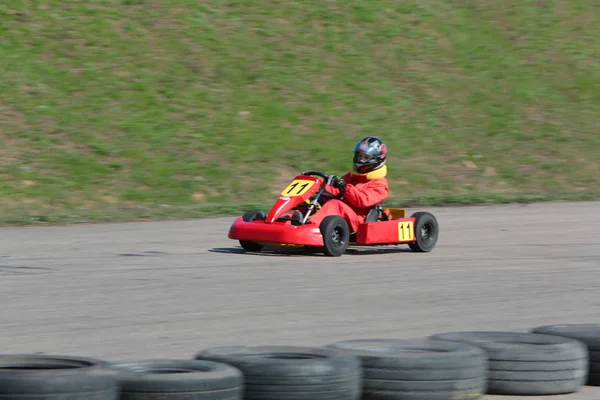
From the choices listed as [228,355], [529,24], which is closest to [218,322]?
[228,355]

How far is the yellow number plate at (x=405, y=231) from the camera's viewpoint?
1050cm

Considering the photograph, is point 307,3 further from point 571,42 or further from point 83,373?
point 83,373

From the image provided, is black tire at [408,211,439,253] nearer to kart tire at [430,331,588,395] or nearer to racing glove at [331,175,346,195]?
racing glove at [331,175,346,195]

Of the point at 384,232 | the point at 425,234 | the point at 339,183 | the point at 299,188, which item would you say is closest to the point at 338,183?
the point at 339,183

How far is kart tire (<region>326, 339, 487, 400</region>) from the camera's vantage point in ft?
15.5

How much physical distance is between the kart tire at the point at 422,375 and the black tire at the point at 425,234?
582 cm

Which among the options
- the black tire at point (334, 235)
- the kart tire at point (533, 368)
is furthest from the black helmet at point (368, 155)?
the kart tire at point (533, 368)

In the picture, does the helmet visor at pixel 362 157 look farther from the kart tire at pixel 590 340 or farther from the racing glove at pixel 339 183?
the kart tire at pixel 590 340

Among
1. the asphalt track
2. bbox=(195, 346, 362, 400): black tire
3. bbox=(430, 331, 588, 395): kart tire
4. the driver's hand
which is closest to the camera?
bbox=(195, 346, 362, 400): black tire

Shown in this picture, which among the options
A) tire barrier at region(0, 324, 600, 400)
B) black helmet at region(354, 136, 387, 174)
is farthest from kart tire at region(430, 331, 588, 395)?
black helmet at region(354, 136, 387, 174)

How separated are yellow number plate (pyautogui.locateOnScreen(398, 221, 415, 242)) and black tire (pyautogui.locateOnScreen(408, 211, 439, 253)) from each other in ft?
0.31

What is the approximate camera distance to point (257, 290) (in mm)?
7977

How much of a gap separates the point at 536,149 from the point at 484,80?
3251 millimetres

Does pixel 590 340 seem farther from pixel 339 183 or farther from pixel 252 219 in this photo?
pixel 252 219
